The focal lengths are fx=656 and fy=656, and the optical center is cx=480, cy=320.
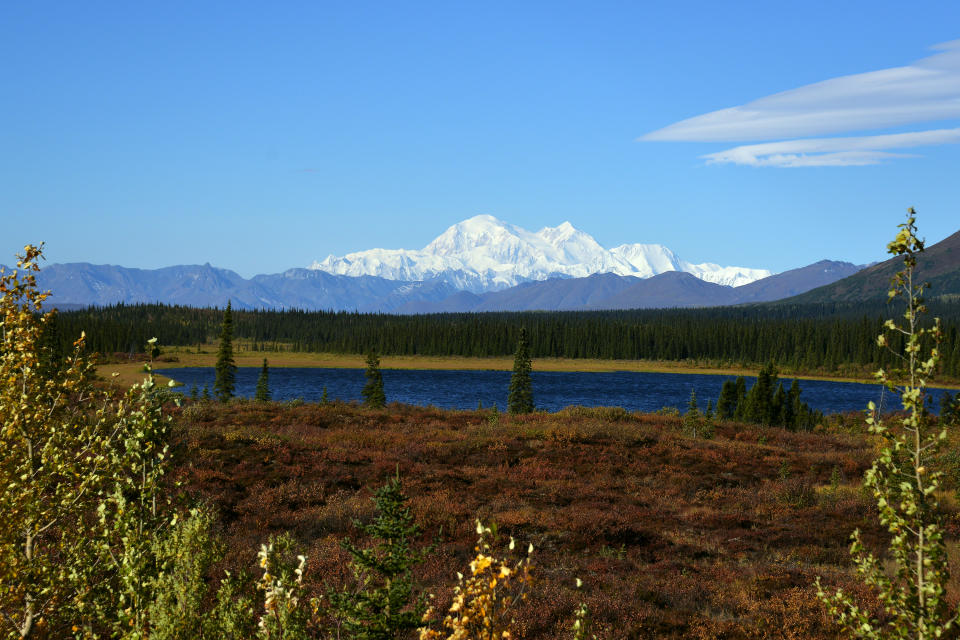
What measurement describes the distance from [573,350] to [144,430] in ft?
545

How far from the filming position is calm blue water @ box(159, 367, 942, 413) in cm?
7688

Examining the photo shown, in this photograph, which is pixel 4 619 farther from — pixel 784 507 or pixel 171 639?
pixel 784 507

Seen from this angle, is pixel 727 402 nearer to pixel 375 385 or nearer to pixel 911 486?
pixel 375 385

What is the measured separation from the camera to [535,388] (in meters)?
94.6

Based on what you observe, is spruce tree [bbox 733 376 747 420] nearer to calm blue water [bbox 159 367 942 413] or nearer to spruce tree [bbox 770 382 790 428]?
spruce tree [bbox 770 382 790 428]

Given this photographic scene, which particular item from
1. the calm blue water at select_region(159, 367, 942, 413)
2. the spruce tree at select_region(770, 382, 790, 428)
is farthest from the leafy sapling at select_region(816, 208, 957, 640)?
the calm blue water at select_region(159, 367, 942, 413)

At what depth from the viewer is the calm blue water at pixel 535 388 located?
7688 centimetres

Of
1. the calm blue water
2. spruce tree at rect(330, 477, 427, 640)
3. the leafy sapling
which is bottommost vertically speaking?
the calm blue water

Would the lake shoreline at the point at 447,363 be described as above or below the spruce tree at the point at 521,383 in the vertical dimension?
below

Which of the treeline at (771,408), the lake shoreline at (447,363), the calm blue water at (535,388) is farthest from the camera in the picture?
the lake shoreline at (447,363)

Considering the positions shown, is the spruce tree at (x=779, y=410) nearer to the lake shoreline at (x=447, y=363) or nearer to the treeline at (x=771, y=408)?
the treeline at (x=771, y=408)

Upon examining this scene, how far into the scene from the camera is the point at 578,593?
11.5 metres

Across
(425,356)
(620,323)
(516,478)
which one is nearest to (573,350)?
(620,323)

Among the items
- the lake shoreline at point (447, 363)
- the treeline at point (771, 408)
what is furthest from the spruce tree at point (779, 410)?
the lake shoreline at point (447, 363)
